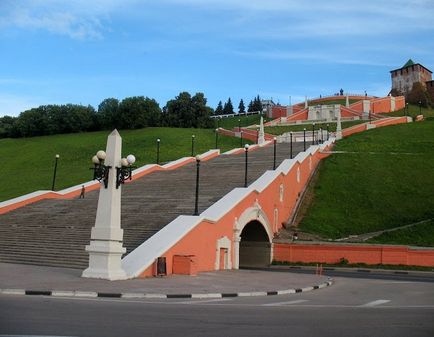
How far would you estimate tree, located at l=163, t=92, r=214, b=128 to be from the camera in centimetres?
9325

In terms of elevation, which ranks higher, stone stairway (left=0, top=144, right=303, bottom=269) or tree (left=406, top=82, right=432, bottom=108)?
tree (left=406, top=82, right=432, bottom=108)

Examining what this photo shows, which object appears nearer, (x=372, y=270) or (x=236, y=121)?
(x=372, y=270)

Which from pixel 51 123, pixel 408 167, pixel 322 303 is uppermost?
pixel 51 123

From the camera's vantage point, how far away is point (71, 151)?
67938 millimetres

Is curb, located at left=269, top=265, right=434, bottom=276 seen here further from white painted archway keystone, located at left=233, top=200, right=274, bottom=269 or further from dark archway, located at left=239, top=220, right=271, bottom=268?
white painted archway keystone, located at left=233, top=200, right=274, bottom=269

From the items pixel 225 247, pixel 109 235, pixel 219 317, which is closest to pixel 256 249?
pixel 225 247

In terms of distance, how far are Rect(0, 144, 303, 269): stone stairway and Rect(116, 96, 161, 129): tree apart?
44594 millimetres

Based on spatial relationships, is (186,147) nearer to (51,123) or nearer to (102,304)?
(51,123)

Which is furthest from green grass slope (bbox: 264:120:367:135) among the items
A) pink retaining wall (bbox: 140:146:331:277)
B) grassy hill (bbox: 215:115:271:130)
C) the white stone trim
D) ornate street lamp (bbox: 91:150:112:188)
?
ornate street lamp (bbox: 91:150:112:188)

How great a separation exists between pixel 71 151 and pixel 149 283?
54.4 meters

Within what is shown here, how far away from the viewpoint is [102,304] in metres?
11.4

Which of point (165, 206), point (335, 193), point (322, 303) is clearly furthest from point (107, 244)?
point (335, 193)

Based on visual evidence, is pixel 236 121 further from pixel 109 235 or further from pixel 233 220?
pixel 109 235

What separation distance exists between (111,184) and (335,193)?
24717 mm
